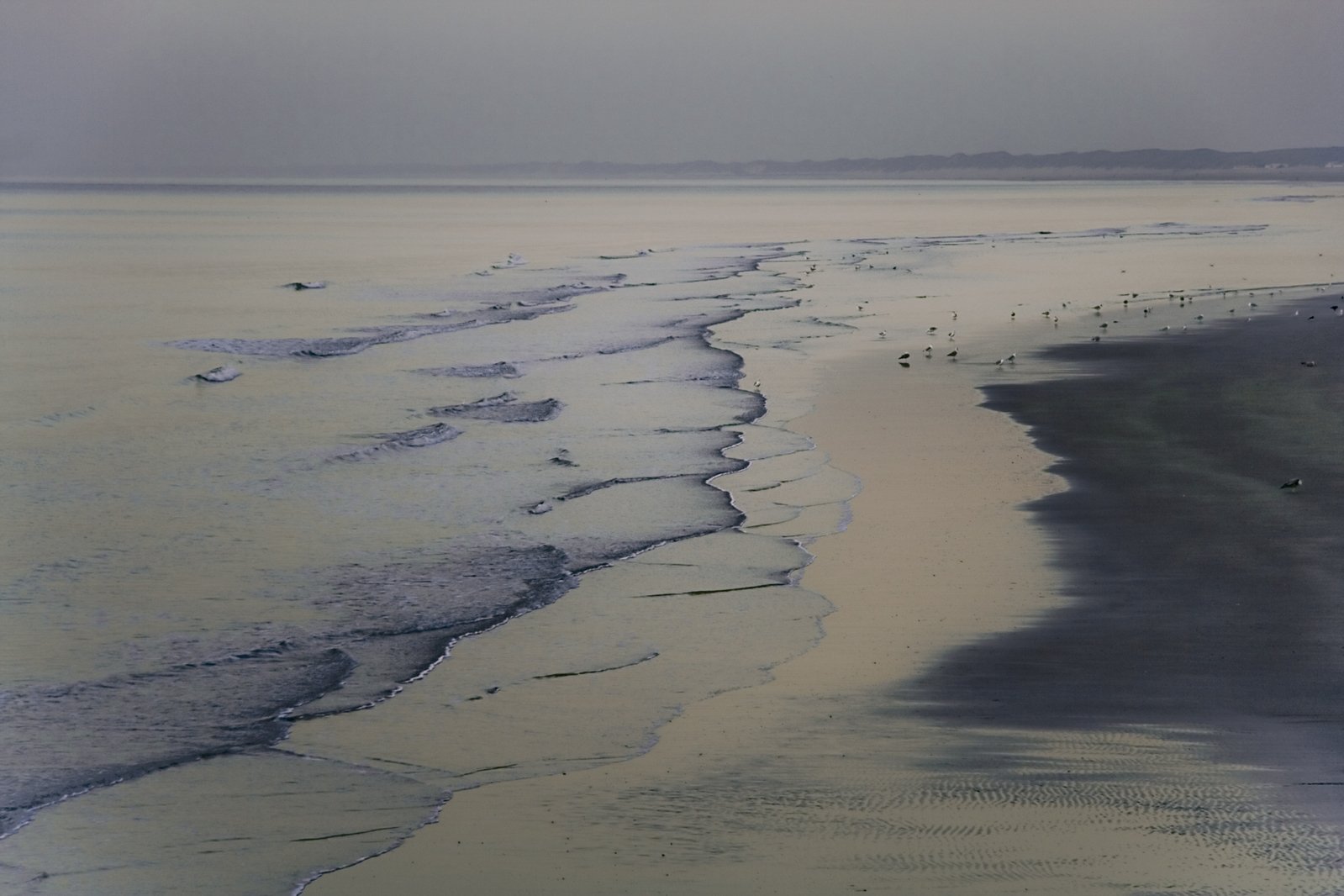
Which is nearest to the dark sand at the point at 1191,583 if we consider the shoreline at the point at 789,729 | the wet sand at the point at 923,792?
the wet sand at the point at 923,792

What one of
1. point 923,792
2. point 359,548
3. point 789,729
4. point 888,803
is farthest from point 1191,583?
point 359,548

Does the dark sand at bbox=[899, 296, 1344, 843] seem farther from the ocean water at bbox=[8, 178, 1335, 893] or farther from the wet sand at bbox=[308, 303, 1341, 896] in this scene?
the ocean water at bbox=[8, 178, 1335, 893]

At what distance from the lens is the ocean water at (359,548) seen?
6.79 meters

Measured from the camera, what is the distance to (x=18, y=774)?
273 inches

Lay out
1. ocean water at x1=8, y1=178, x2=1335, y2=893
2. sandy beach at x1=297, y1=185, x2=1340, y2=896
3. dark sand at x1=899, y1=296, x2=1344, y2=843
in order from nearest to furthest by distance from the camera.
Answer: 1. sandy beach at x1=297, y1=185, x2=1340, y2=896
2. ocean water at x1=8, y1=178, x2=1335, y2=893
3. dark sand at x1=899, y1=296, x2=1344, y2=843

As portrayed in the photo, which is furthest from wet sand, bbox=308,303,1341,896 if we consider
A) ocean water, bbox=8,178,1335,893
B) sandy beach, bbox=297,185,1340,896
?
ocean water, bbox=8,178,1335,893

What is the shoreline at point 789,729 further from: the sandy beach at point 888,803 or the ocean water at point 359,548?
the ocean water at point 359,548

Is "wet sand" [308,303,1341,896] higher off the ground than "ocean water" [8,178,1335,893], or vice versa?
"wet sand" [308,303,1341,896]

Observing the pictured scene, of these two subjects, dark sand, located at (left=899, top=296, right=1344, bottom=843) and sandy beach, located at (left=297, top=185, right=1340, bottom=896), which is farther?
dark sand, located at (left=899, top=296, right=1344, bottom=843)

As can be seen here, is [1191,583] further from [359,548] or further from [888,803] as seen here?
[359,548]

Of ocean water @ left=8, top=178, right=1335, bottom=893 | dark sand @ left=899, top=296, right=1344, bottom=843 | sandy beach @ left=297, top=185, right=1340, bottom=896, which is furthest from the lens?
dark sand @ left=899, top=296, right=1344, bottom=843

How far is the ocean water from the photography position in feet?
22.3

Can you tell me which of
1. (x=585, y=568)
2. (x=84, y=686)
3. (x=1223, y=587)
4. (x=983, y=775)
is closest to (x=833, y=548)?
(x=585, y=568)

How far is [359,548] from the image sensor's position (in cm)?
1152
